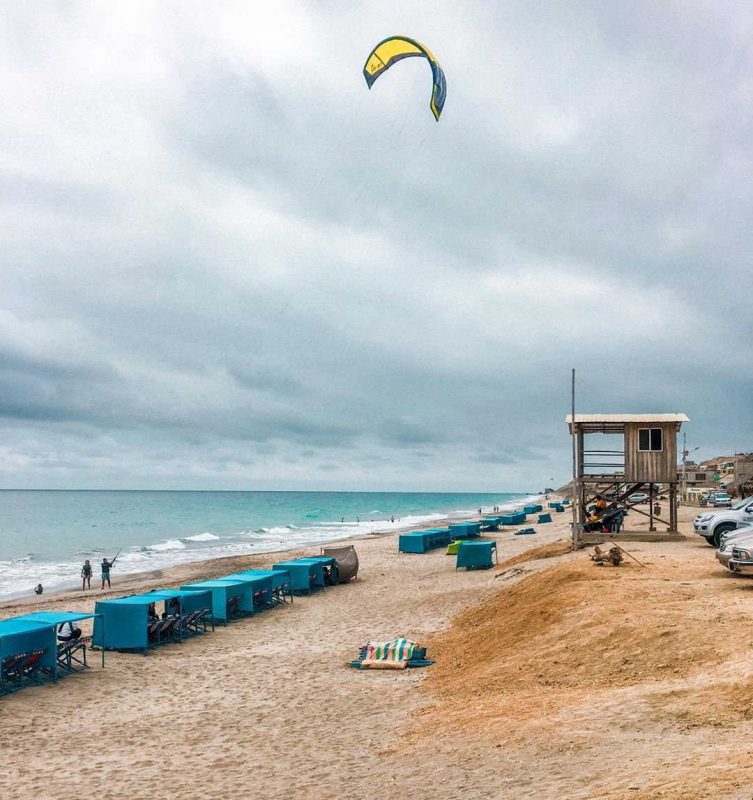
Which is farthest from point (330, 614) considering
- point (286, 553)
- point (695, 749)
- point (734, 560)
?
point (286, 553)

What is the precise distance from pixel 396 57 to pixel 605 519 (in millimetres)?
17534

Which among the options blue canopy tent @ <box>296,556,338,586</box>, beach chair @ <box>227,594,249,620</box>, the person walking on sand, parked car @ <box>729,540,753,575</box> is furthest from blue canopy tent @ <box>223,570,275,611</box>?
the person walking on sand

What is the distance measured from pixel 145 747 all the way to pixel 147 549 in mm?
54626

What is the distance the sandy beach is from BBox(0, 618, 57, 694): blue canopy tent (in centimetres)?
44

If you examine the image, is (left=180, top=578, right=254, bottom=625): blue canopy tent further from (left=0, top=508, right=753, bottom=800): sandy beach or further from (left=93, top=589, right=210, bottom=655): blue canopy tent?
(left=93, top=589, right=210, bottom=655): blue canopy tent

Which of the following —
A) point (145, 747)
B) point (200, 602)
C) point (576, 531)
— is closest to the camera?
point (145, 747)

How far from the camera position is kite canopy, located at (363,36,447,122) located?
17.6m

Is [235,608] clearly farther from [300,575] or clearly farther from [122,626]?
[122,626]

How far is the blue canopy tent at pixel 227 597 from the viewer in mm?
20062

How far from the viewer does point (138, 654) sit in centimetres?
1648

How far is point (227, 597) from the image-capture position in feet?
67.1

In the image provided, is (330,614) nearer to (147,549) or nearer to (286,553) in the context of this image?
(286,553)

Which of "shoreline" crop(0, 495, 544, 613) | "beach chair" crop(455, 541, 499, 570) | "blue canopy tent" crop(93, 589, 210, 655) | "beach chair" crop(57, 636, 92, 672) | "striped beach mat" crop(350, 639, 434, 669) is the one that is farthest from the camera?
"shoreline" crop(0, 495, 544, 613)

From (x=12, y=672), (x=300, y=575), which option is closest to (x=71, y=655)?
(x=12, y=672)
